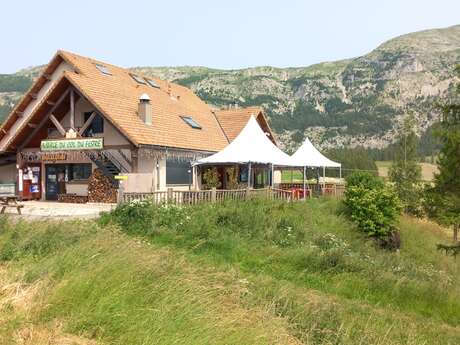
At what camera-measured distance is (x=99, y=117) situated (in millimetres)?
22234

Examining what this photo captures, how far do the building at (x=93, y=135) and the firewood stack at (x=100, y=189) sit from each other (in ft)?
1.27

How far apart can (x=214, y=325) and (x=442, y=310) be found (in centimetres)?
711

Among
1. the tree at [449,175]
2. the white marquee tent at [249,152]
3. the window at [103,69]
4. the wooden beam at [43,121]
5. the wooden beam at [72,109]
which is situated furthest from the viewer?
the window at [103,69]

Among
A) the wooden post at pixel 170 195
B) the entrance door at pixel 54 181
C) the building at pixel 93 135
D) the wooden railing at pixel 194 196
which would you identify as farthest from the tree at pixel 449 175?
the entrance door at pixel 54 181

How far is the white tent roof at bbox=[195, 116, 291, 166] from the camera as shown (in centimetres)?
1862

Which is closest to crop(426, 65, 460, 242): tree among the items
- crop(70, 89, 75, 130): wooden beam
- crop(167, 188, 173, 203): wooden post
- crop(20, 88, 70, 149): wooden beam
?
crop(167, 188, 173, 203): wooden post

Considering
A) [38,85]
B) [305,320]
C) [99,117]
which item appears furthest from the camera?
[38,85]

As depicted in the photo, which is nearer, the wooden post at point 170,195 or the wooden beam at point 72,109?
the wooden post at point 170,195

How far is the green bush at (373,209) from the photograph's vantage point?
17984mm

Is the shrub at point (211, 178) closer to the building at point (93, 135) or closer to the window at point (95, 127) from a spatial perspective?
the building at point (93, 135)

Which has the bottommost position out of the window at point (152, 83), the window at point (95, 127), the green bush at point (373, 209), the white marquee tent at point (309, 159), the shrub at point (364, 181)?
the green bush at point (373, 209)

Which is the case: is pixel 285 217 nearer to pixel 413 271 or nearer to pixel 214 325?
pixel 413 271

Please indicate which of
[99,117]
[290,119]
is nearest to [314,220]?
[99,117]

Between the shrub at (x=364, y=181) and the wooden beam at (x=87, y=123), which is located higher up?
the wooden beam at (x=87, y=123)
